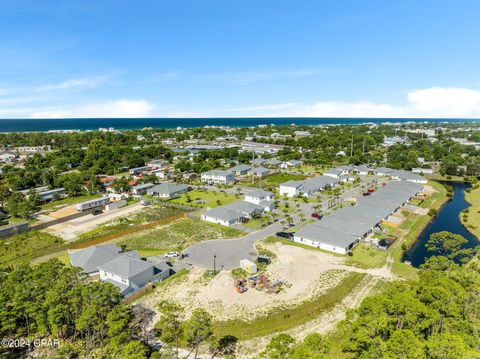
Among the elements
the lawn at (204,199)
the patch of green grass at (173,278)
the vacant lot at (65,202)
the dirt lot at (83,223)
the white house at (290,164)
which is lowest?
the patch of green grass at (173,278)

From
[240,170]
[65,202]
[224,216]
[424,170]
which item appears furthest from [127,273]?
[424,170]

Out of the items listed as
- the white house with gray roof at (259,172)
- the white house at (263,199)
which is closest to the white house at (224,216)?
the white house at (263,199)

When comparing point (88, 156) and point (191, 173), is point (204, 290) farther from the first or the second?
point (88, 156)

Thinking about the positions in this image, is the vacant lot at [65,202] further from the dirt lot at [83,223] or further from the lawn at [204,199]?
the lawn at [204,199]

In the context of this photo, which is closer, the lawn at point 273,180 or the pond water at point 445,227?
the pond water at point 445,227

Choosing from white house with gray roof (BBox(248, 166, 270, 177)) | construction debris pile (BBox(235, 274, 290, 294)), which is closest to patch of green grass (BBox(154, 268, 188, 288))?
construction debris pile (BBox(235, 274, 290, 294))
